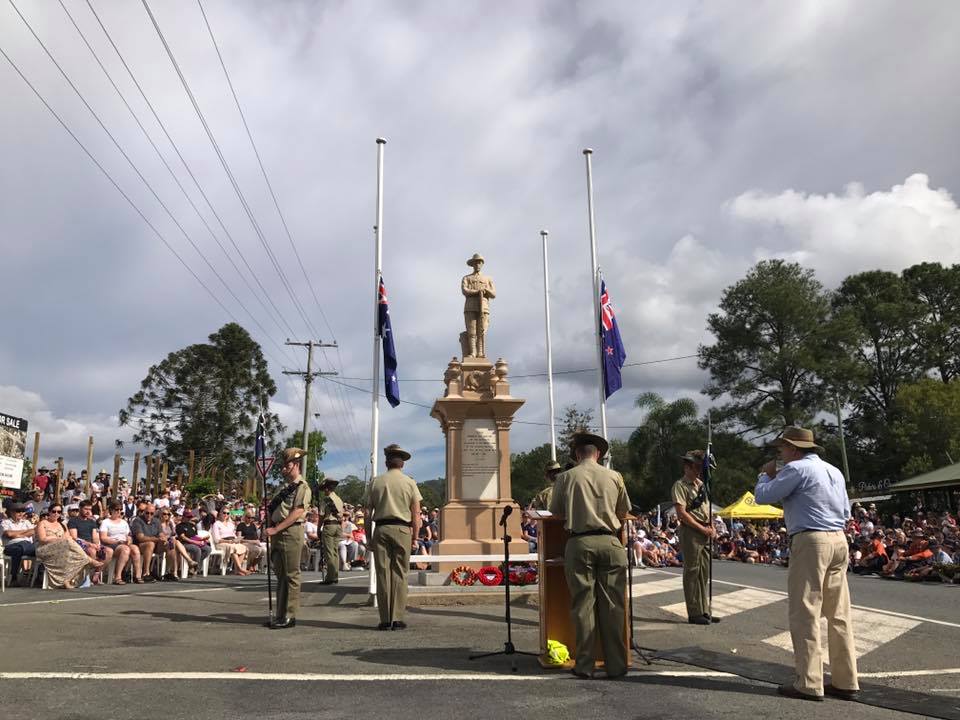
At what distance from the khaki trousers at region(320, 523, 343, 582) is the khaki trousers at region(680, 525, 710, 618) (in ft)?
25.9

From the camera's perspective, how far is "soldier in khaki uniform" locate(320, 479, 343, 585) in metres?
14.6

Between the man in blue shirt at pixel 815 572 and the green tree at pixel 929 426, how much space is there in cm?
3930

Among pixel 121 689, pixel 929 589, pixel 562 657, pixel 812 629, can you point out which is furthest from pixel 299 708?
pixel 929 589

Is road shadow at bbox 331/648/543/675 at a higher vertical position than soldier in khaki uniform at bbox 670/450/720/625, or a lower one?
lower

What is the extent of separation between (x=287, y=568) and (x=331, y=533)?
6.91 metres

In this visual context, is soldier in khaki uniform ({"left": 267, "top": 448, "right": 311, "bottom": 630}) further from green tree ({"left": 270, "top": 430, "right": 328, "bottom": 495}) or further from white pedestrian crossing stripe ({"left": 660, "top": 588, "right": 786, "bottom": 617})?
green tree ({"left": 270, "top": 430, "right": 328, "bottom": 495})

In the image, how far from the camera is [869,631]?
834 centimetres

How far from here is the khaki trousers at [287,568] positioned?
854 cm

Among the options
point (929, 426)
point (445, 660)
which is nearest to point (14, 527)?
point (445, 660)

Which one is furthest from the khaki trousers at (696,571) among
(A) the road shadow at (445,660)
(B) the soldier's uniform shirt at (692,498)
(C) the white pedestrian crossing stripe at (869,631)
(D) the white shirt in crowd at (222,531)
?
(D) the white shirt in crowd at (222,531)

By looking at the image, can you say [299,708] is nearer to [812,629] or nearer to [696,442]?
[812,629]

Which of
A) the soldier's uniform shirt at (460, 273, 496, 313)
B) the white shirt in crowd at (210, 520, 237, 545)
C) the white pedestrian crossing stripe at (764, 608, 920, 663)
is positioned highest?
the soldier's uniform shirt at (460, 273, 496, 313)

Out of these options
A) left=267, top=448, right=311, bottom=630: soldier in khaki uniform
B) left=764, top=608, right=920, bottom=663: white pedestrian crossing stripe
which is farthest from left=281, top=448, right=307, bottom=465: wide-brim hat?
left=764, top=608, right=920, bottom=663: white pedestrian crossing stripe

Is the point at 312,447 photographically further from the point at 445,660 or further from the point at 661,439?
the point at 445,660
